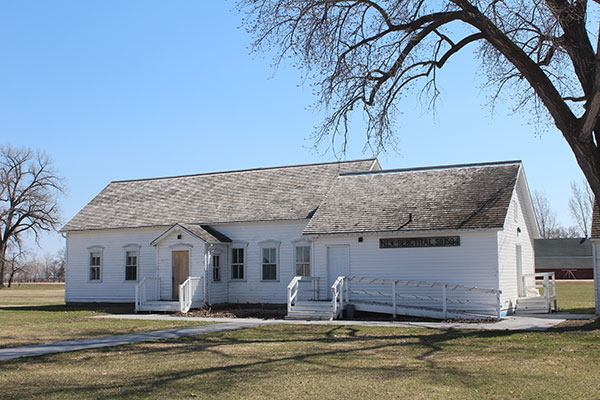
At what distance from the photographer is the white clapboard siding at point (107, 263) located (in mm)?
29531

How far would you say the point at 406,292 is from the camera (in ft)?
74.8

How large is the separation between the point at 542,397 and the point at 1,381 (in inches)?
333

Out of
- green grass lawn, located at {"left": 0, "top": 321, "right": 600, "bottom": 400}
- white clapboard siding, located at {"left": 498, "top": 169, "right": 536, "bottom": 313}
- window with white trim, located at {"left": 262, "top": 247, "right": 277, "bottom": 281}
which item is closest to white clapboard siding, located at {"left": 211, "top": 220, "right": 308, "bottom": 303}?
window with white trim, located at {"left": 262, "top": 247, "right": 277, "bottom": 281}

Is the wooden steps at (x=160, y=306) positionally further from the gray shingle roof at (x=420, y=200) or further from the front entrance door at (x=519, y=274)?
the front entrance door at (x=519, y=274)

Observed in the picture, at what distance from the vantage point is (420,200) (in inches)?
947

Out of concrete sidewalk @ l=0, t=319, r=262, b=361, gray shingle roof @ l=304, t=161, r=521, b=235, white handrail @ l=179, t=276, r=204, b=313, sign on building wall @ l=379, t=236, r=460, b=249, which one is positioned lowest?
concrete sidewalk @ l=0, t=319, r=262, b=361

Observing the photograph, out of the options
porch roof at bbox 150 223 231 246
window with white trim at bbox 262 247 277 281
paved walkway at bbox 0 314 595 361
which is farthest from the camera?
window with white trim at bbox 262 247 277 281

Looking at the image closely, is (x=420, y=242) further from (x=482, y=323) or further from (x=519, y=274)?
(x=519, y=274)

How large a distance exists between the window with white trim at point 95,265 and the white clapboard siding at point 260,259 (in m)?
7.23

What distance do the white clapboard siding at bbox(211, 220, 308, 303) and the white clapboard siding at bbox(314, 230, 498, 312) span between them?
244 cm

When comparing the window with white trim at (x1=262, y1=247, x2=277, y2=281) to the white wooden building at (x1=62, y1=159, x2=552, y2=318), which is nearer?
the white wooden building at (x1=62, y1=159, x2=552, y2=318)

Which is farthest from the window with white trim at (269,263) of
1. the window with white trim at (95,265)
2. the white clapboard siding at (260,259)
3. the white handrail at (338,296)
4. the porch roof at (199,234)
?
the window with white trim at (95,265)

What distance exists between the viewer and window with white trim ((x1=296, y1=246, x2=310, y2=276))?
2622cm

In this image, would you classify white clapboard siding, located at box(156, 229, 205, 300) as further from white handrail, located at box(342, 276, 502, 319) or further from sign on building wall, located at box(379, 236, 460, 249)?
sign on building wall, located at box(379, 236, 460, 249)
